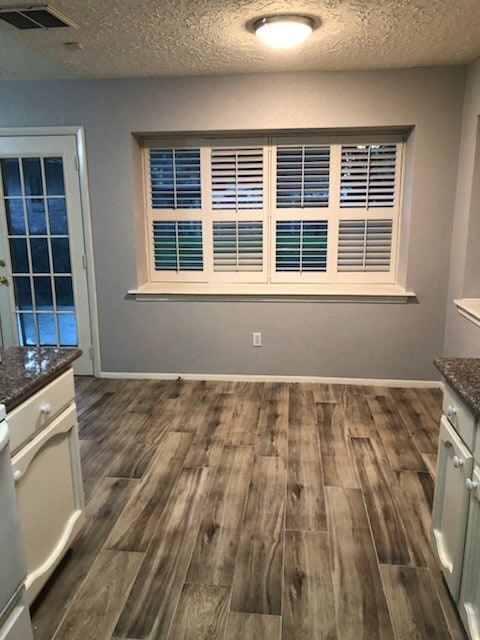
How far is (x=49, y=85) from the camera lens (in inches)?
148

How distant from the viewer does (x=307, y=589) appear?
1.85 metres

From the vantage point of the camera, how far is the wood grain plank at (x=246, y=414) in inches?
121

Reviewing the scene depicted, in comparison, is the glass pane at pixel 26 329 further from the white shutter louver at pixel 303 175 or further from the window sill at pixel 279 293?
the white shutter louver at pixel 303 175

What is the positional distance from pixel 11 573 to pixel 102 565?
2.33 ft

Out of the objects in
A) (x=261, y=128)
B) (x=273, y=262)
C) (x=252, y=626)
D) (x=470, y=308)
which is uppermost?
(x=261, y=128)

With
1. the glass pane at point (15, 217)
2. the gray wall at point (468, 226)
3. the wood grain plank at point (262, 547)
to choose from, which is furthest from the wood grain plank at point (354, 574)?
the glass pane at point (15, 217)

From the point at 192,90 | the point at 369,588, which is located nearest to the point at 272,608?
the point at 369,588

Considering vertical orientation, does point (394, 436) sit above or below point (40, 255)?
below

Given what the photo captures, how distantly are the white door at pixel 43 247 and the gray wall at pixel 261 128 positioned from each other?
162 millimetres

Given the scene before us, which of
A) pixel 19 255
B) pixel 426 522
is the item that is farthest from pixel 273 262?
pixel 426 522

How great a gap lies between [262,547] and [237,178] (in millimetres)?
2945

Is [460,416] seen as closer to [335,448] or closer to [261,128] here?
[335,448]

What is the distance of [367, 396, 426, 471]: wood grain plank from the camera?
275 cm

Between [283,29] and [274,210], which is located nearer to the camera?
[283,29]
